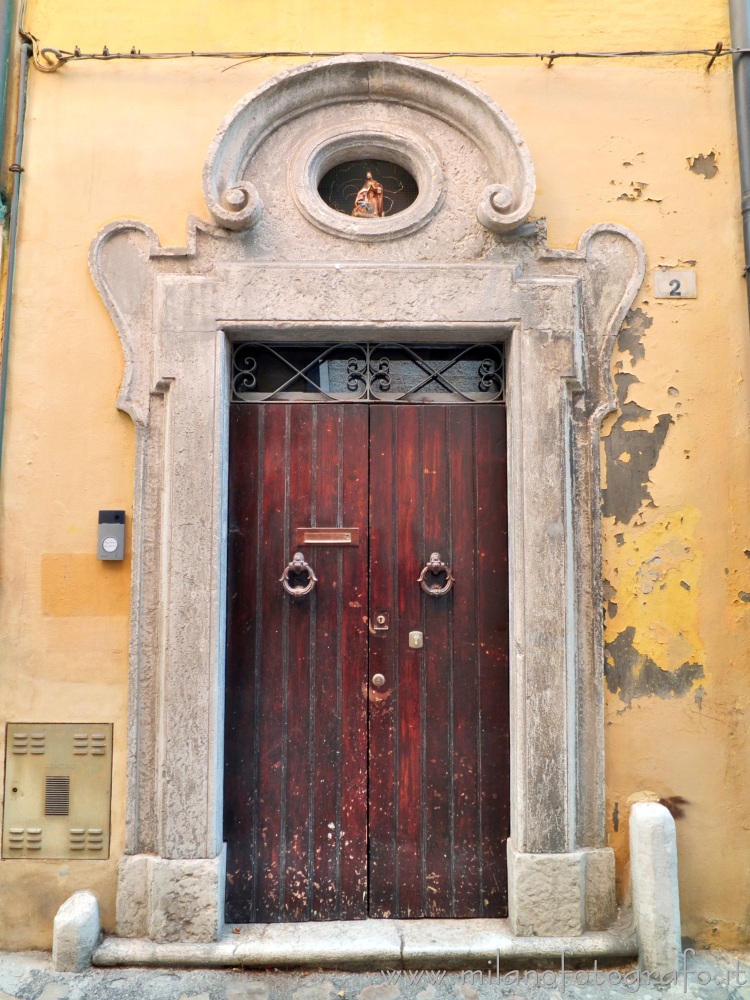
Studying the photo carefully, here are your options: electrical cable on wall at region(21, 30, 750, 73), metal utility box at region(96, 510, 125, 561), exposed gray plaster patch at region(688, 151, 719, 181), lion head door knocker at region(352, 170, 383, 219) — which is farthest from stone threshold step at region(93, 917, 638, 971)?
electrical cable on wall at region(21, 30, 750, 73)

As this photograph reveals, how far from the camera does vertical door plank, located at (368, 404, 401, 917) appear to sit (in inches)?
149

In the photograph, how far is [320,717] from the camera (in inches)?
150

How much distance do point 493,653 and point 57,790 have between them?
7.13 ft

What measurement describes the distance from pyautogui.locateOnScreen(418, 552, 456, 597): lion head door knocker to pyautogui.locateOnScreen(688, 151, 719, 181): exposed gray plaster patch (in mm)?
2326

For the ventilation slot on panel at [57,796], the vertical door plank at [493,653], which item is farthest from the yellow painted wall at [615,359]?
the vertical door plank at [493,653]

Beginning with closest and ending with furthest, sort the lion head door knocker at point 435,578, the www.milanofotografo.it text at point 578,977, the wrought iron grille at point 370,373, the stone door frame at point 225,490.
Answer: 1. the www.milanofotografo.it text at point 578,977
2. the stone door frame at point 225,490
3. the lion head door knocker at point 435,578
4. the wrought iron grille at point 370,373

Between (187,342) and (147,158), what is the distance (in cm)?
98

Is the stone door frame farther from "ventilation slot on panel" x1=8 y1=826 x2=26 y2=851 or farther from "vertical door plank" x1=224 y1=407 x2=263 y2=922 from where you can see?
"ventilation slot on panel" x1=8 y1=826 x2=26 y2=851

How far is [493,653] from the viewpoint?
3842 millimetres

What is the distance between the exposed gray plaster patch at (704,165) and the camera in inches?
154

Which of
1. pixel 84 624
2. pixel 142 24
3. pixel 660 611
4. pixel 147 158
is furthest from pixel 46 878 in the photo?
pixel 142 24

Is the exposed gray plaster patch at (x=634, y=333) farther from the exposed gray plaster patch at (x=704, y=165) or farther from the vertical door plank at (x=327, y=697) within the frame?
the vertical door plank at (x=327, y=697)

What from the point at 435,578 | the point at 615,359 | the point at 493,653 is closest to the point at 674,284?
the point at 615,359

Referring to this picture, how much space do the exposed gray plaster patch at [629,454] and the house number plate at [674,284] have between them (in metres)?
0.45
